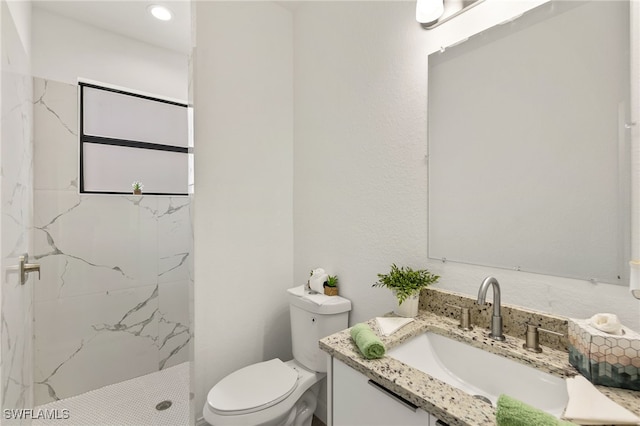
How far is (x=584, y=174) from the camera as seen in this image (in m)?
0.92

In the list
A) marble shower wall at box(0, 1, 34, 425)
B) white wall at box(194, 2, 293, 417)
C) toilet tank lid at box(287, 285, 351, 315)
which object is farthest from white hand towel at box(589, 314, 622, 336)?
marble shower wall at box(0, 1, 34, 425)

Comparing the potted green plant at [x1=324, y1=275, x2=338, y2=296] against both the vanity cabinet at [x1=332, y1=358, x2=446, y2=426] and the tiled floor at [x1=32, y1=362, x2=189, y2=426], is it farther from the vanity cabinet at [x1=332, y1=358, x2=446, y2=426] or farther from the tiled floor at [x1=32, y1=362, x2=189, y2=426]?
the tiled floor at [x1=32, y1=362, x2=189, y2=426]

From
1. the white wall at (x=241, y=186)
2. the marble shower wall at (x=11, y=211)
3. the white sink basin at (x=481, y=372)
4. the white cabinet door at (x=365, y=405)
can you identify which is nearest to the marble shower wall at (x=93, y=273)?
the white wall at (x=241, y=186)

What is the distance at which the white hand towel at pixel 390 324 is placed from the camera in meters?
1.09

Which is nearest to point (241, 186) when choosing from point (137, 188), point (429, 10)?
point (137, 188)

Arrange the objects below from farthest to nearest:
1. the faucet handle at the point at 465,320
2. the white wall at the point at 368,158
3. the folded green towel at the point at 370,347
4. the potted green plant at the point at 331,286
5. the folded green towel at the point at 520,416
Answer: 1. the potted green plant at the point at 331,286
2. the white wall at the point at 368,158
3. the faucet handle at the point at 465,320
4. the folded green towel at the point at 370,347
5. the folded green towel at the point at 520,416

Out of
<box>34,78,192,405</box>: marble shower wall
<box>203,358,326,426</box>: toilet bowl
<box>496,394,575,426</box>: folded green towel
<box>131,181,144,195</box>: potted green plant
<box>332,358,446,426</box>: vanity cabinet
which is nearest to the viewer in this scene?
<box>496,394,575,426</box>: folded green towel

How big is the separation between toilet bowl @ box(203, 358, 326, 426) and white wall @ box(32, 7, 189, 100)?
2245mm

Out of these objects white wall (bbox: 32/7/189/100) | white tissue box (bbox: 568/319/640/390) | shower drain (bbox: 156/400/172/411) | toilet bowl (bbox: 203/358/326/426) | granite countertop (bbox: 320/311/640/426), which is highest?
white wall (bbox: 32/7/189/100)

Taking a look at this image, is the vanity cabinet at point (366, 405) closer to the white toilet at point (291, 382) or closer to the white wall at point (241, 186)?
the white toilet at point (291, 382)

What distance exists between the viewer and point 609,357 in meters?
0.74

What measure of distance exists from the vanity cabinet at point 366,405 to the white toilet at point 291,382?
457 millimetres

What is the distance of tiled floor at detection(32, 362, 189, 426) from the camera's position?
188 cm

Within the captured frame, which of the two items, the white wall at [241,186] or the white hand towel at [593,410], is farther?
the white wall at [241,186]
